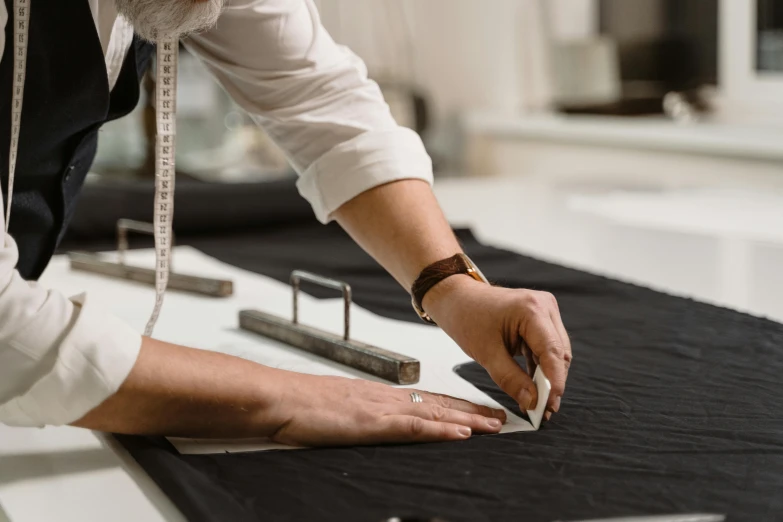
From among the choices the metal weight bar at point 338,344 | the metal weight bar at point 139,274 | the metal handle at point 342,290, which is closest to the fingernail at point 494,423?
the metal weight bar at point 338,344

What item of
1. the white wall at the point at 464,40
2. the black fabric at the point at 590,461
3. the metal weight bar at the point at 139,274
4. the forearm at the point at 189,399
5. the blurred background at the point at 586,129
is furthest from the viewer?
the white wall at the point at 464,40

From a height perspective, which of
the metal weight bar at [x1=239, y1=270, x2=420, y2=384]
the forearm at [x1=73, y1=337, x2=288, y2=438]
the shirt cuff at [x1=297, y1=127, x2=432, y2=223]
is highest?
the shirt cuff at [x1=297, y1=127, x2=432, y2=223]

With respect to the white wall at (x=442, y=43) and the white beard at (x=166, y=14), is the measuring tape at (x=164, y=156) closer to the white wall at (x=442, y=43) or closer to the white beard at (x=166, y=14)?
the white beard at (x=166, y=14)

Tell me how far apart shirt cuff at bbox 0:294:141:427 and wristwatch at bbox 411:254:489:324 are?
15.4 inches

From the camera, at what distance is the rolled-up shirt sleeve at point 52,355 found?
0.80 m

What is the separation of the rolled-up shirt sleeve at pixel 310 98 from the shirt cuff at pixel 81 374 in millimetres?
473

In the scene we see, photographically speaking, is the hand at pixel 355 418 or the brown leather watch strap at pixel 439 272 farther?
the brown leather watch strap at pixel 439 272

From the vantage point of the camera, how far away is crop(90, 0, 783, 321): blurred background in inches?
74.0

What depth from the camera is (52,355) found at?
2.64 ft

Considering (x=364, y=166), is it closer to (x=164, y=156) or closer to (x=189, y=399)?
(x=164, y=156)

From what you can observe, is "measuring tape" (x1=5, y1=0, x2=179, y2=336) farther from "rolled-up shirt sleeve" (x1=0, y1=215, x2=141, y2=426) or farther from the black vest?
"rolled-up shirt sleeve" (x1=0, y1=215, x2=141, y2=426)

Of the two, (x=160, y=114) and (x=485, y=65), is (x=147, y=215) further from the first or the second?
(x=485, y=65)

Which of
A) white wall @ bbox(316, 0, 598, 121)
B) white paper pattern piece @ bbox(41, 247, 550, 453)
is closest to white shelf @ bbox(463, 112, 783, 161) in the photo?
white wall @ bbox(316, 0, 598, 121)

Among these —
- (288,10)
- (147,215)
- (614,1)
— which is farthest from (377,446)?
(614,1)
